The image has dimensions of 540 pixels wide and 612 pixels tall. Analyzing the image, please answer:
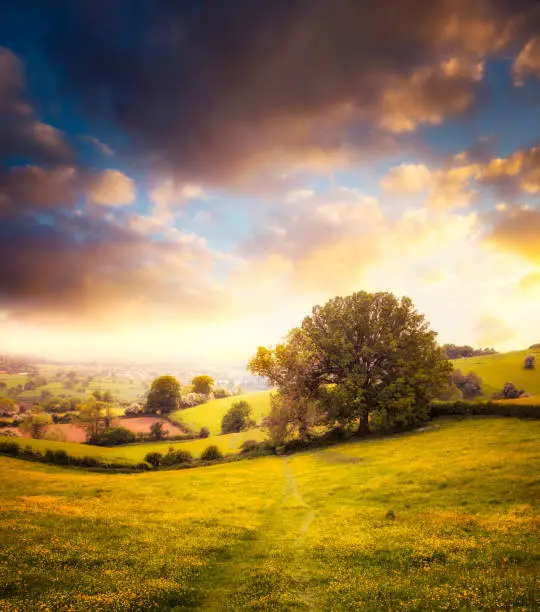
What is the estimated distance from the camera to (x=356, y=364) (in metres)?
57.6

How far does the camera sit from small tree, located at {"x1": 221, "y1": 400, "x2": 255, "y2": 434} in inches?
4114

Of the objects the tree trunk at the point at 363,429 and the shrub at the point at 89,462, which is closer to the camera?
the tree trunk at the point at 363,429

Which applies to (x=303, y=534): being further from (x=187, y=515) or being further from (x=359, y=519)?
(x=187, y=515)

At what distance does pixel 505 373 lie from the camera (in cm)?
8175

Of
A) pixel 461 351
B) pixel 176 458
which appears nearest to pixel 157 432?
pixel 176 458

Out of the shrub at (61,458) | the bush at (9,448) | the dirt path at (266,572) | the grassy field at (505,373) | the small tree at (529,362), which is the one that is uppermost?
the small tree at (529,362)

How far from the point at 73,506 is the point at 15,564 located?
1286 centimetres

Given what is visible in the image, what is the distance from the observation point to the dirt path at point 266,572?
1332 cm

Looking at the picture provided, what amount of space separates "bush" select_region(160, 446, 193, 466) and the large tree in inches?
2370

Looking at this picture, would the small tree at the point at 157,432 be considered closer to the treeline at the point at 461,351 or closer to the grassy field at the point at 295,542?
the grassy field at the point at 295,542

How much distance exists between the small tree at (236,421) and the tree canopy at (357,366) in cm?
4519

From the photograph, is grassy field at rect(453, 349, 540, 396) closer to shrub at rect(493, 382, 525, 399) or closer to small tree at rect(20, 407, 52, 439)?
shrub at rect(493, 382, 525, 399)

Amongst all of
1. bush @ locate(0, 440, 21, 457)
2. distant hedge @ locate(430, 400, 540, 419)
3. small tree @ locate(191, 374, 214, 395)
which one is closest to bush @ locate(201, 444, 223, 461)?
bush @ locate(0, 440, 21, 457)

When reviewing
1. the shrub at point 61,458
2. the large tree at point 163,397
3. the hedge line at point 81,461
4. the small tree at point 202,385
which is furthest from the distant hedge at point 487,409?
the small tree at point 202,385
